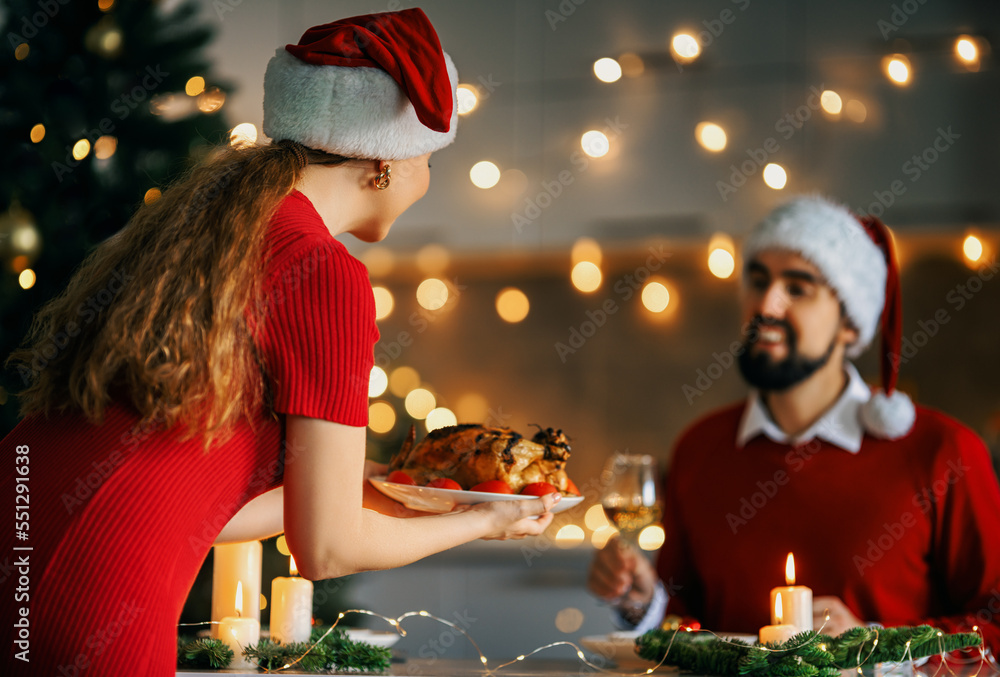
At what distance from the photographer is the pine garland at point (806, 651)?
107 centimetres

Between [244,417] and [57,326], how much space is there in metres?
0.23

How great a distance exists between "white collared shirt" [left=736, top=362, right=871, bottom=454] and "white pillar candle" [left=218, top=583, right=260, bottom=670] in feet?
4.13

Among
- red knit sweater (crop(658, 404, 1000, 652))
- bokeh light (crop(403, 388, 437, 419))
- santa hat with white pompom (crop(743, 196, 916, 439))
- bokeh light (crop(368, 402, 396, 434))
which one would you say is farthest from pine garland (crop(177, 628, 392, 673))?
bokeh light (crop(403, 388, 437, 419))

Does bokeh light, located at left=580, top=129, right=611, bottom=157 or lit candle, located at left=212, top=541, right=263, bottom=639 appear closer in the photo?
lit candle, located at left=212, top=541, right=263, bottom=639

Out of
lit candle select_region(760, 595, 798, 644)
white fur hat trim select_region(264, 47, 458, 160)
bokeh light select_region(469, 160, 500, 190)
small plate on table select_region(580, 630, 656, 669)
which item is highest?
bokeh light select_region(469, 160, 500, 190)

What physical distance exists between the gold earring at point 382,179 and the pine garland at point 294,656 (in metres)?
0.60

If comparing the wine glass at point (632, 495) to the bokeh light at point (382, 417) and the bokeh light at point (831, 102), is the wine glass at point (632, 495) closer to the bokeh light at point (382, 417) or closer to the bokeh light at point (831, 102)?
the bokeh light at point (382, 417)

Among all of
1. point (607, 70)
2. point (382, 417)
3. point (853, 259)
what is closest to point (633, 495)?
point (853, 259)

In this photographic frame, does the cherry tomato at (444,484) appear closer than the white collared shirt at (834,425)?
Yes

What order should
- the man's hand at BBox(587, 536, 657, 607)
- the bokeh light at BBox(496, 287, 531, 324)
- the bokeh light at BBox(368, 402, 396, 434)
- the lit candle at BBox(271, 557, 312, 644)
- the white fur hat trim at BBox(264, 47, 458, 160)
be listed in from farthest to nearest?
1. the bokeh light at BBox(496, 287, 531, 324)
2. the bokeh light at BBox(368, 402, 396, 434)
3. the man's hand at BBox(587, 536, 657, 607)
4. the lit candle at BBox(271, 557, 312, 644)
5. the white fur hat trim at BBox(264, 47, 458, 160)

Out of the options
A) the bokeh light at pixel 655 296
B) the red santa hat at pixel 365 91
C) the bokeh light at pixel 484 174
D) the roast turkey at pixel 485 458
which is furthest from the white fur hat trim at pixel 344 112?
the bokeh light at pixel 655 296

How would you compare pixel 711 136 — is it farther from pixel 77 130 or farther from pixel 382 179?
pixel 382 179

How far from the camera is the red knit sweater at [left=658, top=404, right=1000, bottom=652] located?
1.74m

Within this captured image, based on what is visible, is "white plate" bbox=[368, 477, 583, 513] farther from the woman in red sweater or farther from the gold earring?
the gold earring
